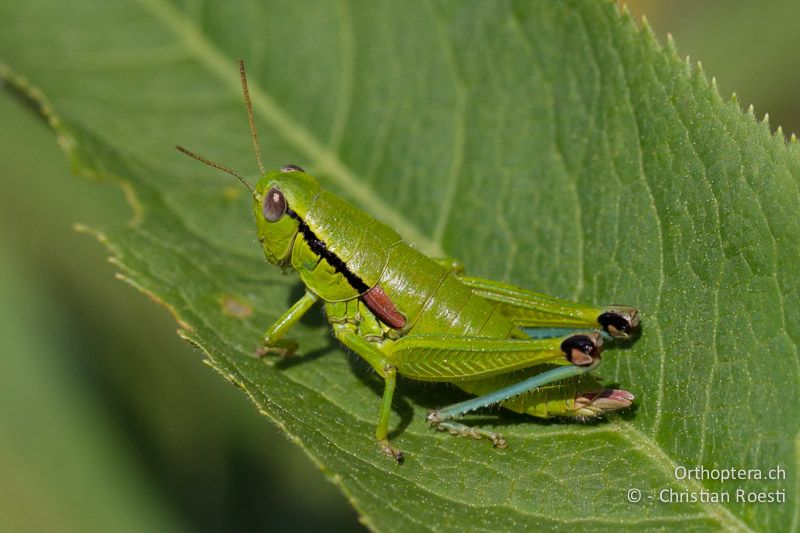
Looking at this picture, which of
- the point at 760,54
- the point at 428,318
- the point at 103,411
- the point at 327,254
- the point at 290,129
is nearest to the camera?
the point at 428,318

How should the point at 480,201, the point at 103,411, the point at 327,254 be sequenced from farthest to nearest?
the point at 103,411
the point at 480,201
the point at 327,254

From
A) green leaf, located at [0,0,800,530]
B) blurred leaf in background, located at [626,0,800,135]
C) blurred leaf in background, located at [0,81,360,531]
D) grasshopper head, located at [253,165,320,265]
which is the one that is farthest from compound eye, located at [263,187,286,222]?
blurred leaf in background, located at [626,0,800,135]

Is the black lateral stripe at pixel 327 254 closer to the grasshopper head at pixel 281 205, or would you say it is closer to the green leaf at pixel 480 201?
the grasshopper head at pixel 281 205

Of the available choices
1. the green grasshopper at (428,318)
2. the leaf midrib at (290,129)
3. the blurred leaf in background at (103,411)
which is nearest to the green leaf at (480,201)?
the leaf midrib at (290,129)

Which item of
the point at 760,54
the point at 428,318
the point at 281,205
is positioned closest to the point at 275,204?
the point at 281,205

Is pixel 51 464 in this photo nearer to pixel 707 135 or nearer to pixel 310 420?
pixel 310 420

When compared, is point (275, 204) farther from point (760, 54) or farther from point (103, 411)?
point (760, 54)

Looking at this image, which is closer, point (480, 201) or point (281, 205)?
point (281, 205)
